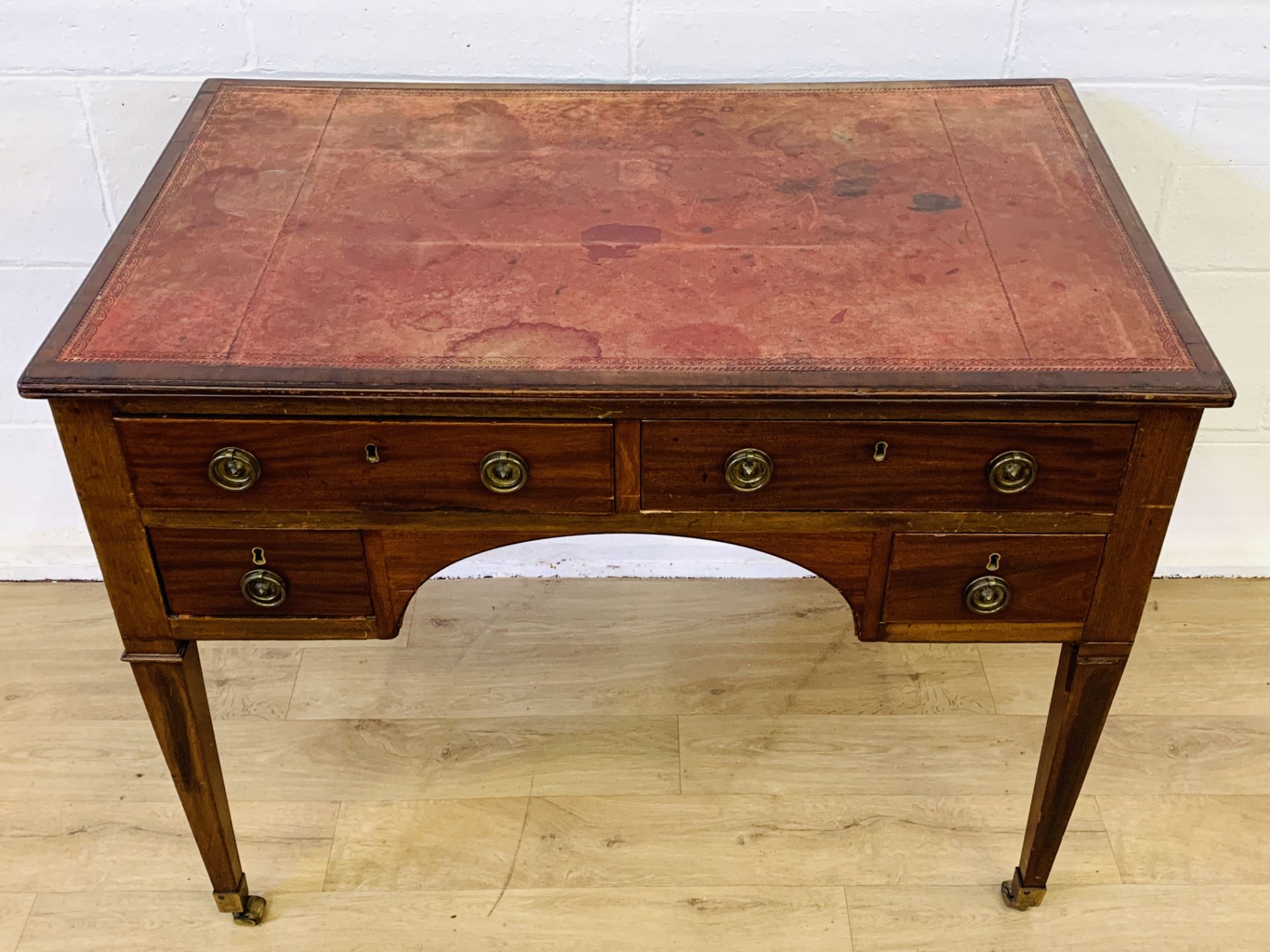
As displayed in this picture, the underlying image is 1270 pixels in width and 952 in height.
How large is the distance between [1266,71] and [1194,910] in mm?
1312

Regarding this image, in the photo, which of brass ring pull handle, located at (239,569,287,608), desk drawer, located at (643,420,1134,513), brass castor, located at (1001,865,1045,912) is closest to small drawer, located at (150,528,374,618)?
brass ring pull handle, located at (239,569,287,608)

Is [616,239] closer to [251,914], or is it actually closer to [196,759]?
[196,759]

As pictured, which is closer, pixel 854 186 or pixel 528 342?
pixel 528 342

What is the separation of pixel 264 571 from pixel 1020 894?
48.1 inches

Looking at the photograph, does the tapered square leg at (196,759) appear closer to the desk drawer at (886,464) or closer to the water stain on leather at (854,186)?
the desk drawer at (886,464)

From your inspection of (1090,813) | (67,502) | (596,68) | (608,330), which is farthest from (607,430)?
(67,502)

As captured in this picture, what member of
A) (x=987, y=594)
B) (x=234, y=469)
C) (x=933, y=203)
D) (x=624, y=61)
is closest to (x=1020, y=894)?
(x=987, y=594)

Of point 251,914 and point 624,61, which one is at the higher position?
point 624,61

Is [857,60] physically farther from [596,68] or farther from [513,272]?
[513,272]

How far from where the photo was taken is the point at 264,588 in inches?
64.2

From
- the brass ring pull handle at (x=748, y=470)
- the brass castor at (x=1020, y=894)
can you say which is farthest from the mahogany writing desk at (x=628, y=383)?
the brass castor at (x=1020, y=894)

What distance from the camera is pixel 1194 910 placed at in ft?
6.64

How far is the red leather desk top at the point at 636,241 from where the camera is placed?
4.82 ft

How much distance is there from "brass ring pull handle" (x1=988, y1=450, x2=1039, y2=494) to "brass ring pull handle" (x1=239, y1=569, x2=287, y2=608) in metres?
0.86
